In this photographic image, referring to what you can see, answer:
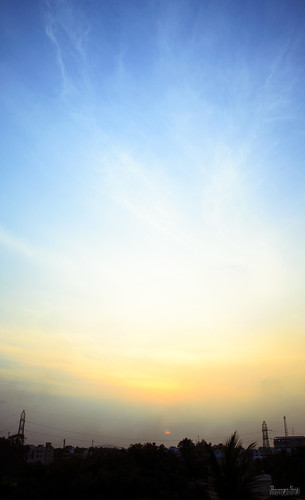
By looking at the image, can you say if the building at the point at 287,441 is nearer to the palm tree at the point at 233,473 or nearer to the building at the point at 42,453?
the building at the point at 42,453

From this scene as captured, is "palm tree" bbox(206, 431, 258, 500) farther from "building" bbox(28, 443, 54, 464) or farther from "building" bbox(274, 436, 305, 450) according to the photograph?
"building" bbox(274, 436, 305, 450)

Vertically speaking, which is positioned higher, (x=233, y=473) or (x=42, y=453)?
(x=233, y=473)

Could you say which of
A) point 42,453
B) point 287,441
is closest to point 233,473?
point 42,453

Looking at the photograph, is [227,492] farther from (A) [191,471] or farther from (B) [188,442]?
(B) [188,442]

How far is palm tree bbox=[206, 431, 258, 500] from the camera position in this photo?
10508 mm

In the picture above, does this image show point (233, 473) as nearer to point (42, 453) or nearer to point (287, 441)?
point (42, 453)

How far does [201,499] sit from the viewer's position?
14.9 meters

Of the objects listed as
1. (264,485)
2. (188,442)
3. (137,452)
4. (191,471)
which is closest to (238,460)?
(264,485)

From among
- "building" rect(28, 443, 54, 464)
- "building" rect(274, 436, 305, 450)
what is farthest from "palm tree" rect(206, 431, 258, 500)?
"building" rect(274, 436, 305, 450)

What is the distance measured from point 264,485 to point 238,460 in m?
15.8

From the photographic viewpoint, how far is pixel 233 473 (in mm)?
10719

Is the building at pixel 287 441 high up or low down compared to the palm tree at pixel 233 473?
down

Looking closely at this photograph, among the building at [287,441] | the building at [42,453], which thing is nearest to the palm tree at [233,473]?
the building at [42,453]

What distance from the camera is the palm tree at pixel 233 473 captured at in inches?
414
